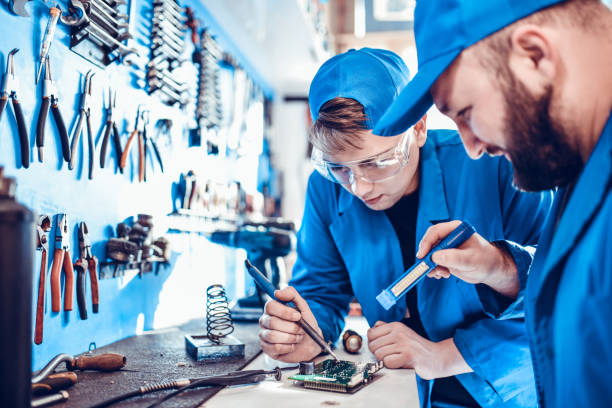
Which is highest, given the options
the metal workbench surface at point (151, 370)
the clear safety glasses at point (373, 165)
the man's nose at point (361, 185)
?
the clear safety glasses at point (373, 165)

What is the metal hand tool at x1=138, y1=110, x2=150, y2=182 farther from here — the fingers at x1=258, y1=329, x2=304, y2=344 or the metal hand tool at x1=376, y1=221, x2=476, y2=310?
the metal hand tool at x1=376, y1=221, x2=476, y2=310

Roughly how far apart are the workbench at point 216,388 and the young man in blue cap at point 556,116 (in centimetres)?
34

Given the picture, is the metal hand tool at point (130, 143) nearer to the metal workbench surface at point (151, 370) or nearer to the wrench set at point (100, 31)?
the wrench set at point (100, 31)

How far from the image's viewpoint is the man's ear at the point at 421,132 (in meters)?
1.48

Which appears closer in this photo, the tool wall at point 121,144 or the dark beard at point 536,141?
the dark beard at point 536,141

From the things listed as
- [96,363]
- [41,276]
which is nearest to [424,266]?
[96,363]

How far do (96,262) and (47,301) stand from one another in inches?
7.4

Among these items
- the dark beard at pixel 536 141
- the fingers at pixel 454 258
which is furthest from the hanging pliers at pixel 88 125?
the dark beard at pixel 536 141

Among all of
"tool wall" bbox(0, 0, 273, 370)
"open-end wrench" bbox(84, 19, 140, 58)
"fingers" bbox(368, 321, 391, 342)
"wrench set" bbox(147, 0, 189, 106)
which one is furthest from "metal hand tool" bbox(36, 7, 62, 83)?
"fingers" bbox(368, 321, 391, 342)

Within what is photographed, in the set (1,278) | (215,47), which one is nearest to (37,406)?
(1,278)

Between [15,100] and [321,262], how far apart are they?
0.99 m

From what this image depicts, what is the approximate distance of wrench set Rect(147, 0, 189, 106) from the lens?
5.82ft

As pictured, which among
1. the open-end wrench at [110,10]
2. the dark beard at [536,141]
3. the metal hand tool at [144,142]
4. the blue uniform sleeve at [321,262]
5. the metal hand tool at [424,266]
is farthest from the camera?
the metal hand tool at [144,142]

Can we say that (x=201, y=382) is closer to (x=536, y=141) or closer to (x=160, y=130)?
(x=536, y=141)
